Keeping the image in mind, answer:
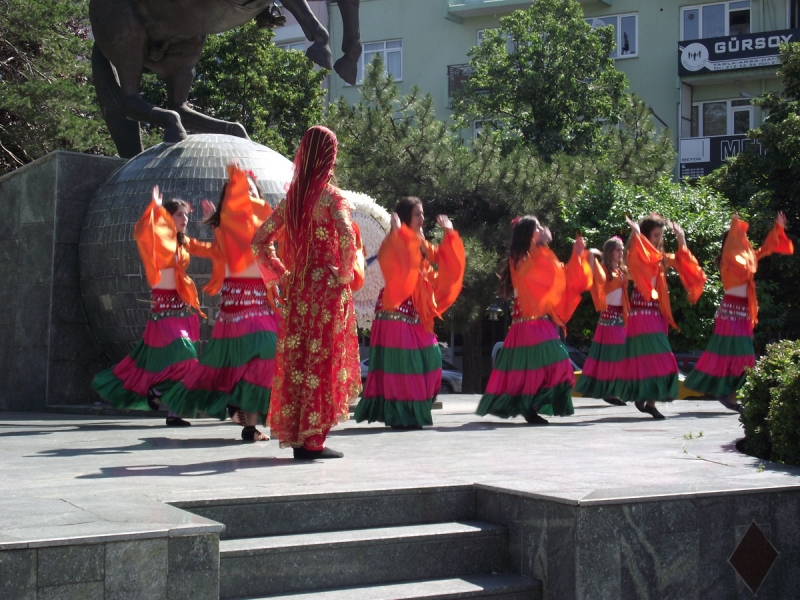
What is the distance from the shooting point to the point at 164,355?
8875mm

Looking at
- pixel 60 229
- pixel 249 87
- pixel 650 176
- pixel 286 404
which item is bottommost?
pixel 286 404

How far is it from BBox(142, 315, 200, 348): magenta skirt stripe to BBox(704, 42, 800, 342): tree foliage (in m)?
13.3

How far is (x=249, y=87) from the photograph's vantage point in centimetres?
2430

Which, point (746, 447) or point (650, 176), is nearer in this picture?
point (746, 447)

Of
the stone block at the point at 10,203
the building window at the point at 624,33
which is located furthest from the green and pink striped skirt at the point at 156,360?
the building window at the point at 624,33

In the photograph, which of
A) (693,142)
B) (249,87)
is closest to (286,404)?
(249,87)

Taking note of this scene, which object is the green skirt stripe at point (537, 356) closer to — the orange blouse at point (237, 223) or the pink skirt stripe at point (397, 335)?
the pink skirt stripe at point (397, 335)

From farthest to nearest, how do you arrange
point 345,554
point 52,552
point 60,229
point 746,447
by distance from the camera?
point 60,229
point 746,447
point 345,554
point 52,552

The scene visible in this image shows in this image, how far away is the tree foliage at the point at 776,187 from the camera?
20.1 metres

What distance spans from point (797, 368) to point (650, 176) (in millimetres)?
14595

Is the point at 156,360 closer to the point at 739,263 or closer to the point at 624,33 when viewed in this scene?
the point at 739,263

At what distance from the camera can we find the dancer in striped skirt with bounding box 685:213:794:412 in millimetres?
10852

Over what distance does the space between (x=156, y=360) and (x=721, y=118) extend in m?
25.9

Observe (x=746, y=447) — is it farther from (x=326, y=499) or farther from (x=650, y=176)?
(x=650, y=176)
